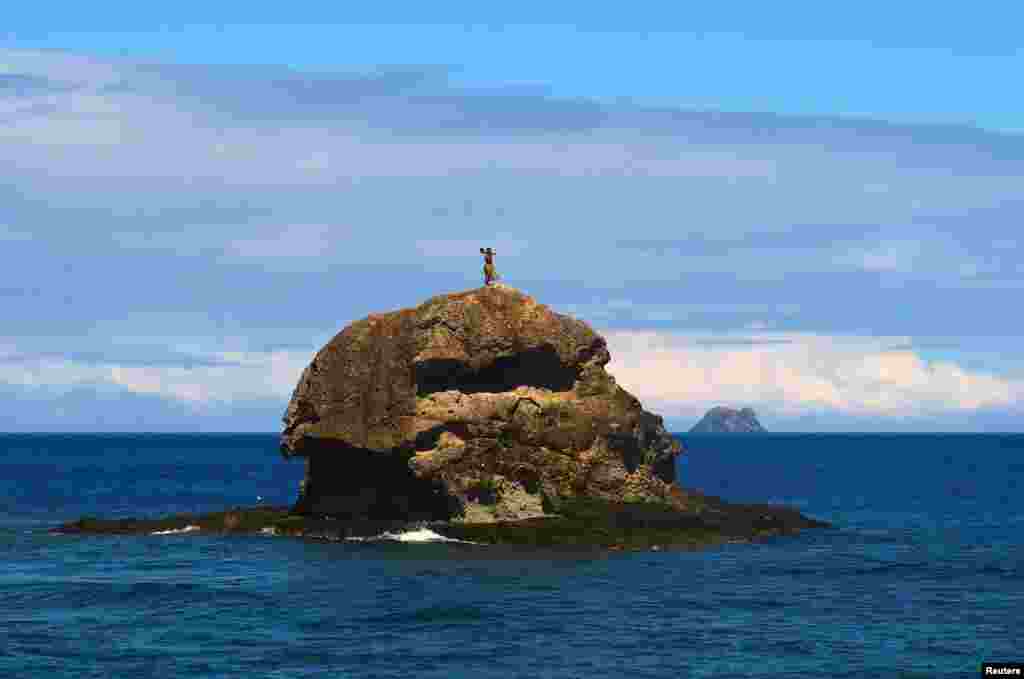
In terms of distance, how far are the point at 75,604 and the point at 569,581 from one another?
58.6 feet

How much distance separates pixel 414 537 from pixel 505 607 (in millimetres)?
18007

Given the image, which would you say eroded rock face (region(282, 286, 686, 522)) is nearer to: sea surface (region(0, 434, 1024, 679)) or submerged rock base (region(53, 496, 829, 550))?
submerged rock base (region(53, 496, 829, 550))

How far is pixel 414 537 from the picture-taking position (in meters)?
66.9

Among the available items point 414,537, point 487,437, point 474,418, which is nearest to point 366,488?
point 414,537

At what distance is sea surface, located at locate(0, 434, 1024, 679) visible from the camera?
135 ft

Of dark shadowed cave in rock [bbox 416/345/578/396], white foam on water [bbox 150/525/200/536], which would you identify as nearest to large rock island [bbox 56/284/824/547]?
dark shadowed cave in rock [bbox 416/345/578/396]

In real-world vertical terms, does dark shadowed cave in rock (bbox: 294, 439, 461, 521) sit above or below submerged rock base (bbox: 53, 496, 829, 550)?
above

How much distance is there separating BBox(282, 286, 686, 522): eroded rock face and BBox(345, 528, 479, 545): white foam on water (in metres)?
1.69

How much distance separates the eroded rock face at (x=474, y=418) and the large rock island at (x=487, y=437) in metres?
0.07

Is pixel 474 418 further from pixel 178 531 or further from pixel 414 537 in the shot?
pixel 178 531

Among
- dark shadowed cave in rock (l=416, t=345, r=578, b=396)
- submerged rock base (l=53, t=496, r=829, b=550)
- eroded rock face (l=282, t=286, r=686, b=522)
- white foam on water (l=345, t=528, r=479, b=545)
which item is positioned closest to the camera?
submerged rock base (l=53, t=496, r=829, b=550)

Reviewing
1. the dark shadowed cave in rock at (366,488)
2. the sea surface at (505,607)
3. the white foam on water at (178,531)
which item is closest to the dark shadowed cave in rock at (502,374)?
the dark shadowed cave in rock at (366,488)

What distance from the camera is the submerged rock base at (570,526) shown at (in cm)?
6475

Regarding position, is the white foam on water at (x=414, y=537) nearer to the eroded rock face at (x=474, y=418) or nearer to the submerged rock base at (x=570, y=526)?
the submerged rock base at (x=570, y=526)
